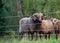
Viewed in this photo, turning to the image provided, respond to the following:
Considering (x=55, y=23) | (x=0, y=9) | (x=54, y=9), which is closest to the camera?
(x=55, y=23)

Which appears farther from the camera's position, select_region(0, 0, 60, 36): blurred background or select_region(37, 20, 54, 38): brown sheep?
select_region(0, 0, 60, 36): blurred background

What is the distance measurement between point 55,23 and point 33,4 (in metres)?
1.88

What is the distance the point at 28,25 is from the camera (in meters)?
12.3

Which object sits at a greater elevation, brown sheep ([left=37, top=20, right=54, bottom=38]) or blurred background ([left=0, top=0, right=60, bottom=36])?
blurred background ([left=0, top=0, right=60, bottom=36])

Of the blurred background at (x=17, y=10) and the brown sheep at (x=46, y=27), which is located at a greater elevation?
the blurred background at (x=17, y=10)

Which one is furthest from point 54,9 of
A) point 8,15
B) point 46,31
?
point 8,15

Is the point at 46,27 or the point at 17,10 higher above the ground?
the point at 17,10

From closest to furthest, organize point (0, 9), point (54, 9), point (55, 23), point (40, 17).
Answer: point (40, 17), point (55, 23), point (54, 9), point (0, 9)

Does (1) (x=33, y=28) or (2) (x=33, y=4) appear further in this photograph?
(2) (x=33, y=4)

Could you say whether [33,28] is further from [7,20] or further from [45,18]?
[7,20]

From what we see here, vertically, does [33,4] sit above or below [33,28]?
above

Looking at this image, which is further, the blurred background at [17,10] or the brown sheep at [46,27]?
the blurred background at [17,10]

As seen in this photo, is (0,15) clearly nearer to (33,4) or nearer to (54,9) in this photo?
(33,4)

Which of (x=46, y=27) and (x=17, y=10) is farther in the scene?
(x=17, y=10)
